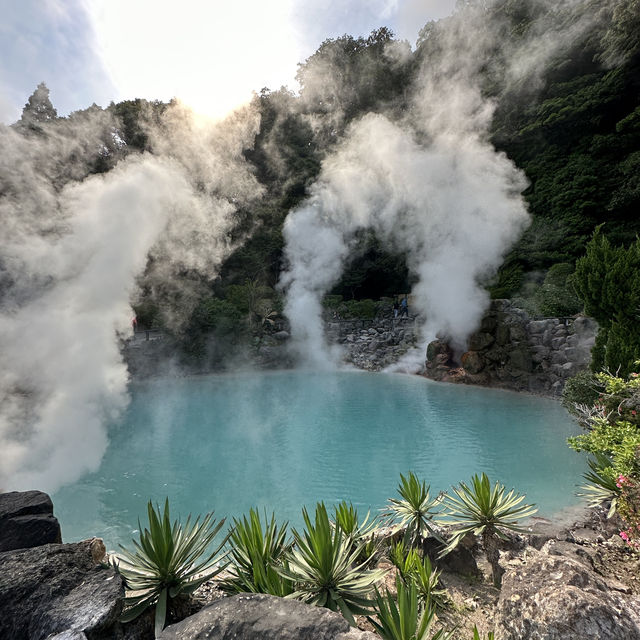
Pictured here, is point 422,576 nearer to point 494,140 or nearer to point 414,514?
point 414,514

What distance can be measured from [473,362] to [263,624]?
14.6 m

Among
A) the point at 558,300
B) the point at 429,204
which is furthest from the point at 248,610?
the point at 429,204

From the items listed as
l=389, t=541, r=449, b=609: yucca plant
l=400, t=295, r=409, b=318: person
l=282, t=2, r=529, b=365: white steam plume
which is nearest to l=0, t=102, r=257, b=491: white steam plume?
l=389, t=541, r=449, b=609: yucca plant

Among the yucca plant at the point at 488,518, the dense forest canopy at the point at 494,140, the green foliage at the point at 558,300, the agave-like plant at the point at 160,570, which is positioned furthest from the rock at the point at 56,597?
the green foliage at the point at 558,300

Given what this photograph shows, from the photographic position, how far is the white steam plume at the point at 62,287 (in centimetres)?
670

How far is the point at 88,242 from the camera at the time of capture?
7418 millimetres

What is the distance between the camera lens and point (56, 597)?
2199 millimetres

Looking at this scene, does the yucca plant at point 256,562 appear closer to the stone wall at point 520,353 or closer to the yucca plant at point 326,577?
the yucca plant at point 326,577

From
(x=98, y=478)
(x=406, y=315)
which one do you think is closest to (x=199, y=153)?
(x=98, y=478)

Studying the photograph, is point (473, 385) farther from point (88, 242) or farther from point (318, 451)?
point (88, 242)

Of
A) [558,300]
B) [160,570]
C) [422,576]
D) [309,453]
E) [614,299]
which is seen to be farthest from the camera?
[558,300]

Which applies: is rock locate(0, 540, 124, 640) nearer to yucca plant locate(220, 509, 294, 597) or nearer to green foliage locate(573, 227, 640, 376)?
yucca plant locate(220, 509, 294, 597)

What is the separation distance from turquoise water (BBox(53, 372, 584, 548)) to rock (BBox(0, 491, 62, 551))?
1.74 meters

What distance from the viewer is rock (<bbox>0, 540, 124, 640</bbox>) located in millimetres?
2016
